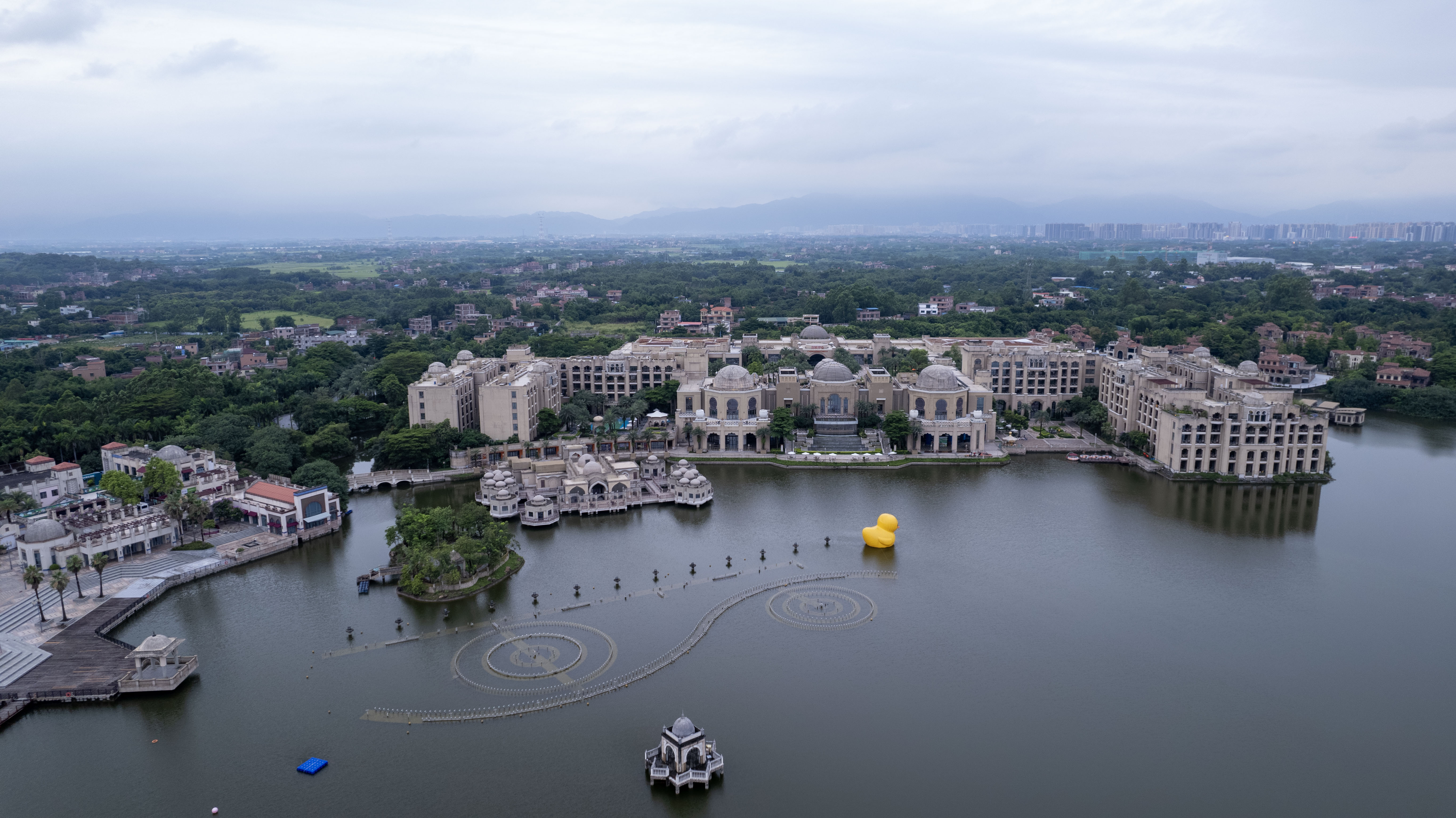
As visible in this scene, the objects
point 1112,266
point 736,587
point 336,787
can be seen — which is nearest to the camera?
point 336,787

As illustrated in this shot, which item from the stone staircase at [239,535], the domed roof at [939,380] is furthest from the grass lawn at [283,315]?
the domed roof at [939,380]

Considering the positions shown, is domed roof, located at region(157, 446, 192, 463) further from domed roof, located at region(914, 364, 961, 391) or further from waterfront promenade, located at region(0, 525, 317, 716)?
domed roof, located at region(914, 364, 961, 391)

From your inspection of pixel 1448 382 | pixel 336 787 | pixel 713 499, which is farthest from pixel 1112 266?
pixel 336 787

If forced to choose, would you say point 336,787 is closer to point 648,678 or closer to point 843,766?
point 648,678

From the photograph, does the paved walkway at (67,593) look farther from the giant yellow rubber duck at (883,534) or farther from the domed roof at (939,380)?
the domed roof at (939,380)

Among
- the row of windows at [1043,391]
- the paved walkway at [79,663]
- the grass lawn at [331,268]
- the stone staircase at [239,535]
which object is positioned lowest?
the paved walkway at [79,663]

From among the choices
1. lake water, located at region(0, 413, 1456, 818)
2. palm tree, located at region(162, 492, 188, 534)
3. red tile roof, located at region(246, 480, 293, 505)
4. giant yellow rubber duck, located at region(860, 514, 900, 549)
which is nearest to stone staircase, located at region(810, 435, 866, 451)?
lake water, located at region(0, 413, 1456, 818)
